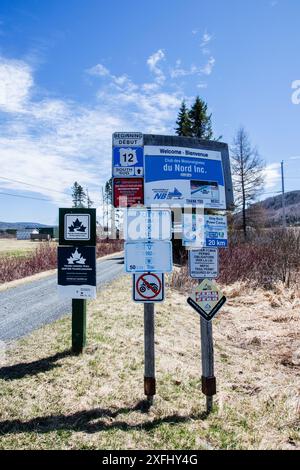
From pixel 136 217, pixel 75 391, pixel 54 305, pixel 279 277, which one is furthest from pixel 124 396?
pixel 279 277

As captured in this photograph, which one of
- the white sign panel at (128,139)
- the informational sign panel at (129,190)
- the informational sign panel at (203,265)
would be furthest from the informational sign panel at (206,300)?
the white sign panel at (128,139)

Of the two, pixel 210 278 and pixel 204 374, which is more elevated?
pixel 210 278

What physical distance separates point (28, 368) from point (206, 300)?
2.41 meters

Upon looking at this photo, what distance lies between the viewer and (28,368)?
427cm

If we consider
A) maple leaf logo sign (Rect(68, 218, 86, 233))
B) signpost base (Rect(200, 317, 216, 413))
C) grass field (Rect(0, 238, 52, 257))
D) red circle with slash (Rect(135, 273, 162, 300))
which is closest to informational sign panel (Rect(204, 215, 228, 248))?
red circle with slash (Rect(135, 273, 162, 300))

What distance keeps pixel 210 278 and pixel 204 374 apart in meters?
0.95

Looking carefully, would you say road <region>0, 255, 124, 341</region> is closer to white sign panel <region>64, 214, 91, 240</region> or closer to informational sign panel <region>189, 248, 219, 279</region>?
white sign panel <region>64, 214, 91, 240</region>

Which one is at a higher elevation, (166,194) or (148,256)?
(166,194)

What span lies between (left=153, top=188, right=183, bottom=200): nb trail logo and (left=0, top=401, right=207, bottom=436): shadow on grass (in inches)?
82.9

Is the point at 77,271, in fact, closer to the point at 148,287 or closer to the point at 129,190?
the point at 148,287

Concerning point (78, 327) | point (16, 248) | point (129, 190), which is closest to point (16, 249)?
point (16, 248)

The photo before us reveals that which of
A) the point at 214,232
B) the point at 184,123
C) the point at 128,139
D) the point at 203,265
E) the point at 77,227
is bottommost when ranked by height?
the point at 203,265
